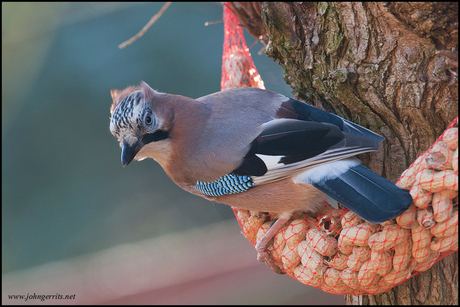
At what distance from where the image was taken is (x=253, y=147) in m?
1.72

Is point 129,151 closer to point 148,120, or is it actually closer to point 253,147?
point 148,120

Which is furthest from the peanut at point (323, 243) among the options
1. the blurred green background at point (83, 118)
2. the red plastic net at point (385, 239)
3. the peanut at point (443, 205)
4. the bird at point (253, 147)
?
the blurred green background at point (83, 118)

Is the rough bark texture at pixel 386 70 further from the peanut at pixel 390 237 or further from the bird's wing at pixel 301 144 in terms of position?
the peanut at pixel 390 237

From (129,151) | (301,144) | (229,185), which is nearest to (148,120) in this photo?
(129,151)

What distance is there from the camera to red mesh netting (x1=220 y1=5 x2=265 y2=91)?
89.4 inches

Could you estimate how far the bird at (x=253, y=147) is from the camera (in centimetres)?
164

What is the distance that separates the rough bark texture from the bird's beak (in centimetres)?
76

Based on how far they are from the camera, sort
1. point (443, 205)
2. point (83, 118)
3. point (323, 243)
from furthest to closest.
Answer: point (83, 118) < point (323, 243) < point (443, 205)

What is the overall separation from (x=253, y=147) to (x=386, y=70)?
0.63 metres

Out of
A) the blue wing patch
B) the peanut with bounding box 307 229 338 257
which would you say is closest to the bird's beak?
the blue wing patch

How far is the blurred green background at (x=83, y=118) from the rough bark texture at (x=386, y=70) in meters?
2.40

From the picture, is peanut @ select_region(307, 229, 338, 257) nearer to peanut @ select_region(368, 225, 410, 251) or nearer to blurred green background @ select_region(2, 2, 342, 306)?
peanut @ select_region(368, 225, 410, 251)

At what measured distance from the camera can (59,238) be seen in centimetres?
429

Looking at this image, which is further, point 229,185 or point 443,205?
point 229,185
